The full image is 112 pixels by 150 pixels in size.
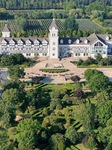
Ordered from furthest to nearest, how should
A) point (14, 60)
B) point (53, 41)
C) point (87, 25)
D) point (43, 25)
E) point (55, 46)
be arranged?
point (87, 25), point (43, 25), point (55, 46), point (53, 41), point (14, 60)

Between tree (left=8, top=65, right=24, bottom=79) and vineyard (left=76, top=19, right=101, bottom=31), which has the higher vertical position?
tree (left=8, top=65, right=24, bottom=79)

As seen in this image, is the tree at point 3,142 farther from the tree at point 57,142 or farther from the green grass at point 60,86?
the green grass at point 60,86

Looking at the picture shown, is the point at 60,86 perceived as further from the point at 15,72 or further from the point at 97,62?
the point at 97,62

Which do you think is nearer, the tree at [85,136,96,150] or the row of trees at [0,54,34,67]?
the tree at [85,136,96,150]

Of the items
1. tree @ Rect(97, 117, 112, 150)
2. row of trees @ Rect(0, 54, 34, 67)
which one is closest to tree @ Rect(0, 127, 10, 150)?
tree @ Rect(97, 117, 112, 150)

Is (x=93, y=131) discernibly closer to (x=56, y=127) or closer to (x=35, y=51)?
(x=56, y=127)

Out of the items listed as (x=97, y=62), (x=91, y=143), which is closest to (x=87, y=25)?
(x=97, y=62)

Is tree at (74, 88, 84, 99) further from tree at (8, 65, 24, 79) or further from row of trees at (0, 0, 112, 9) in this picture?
row of trees at (0, 0, 112, 9)
